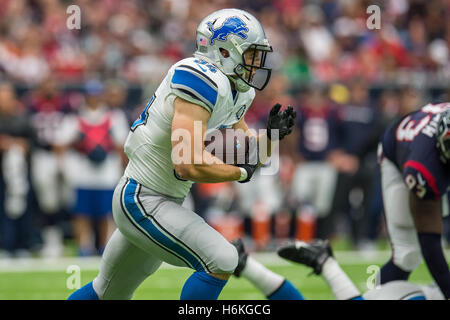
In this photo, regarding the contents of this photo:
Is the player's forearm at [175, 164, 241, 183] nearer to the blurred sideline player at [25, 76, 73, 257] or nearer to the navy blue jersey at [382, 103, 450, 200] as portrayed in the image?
the navy blue jersey at [382, 103, 450, 200]

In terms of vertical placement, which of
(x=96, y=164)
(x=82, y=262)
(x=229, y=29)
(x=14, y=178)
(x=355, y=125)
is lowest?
(x=82, y=262)

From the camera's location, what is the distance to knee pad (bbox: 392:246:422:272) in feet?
17.1

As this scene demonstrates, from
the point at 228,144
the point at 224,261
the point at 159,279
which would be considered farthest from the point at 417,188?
the point at 159,279

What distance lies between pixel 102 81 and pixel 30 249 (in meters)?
2.02

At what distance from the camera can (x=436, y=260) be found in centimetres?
482

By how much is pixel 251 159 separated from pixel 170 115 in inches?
19.0

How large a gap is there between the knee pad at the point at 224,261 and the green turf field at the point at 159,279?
2264 millimetres

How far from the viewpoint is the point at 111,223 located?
9273mm

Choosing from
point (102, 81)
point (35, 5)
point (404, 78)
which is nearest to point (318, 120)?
point (404, 78)

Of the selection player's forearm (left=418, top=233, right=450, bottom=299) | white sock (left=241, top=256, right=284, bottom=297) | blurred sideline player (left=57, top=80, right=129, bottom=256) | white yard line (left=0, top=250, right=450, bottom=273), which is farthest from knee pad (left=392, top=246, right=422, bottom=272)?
blurred sideline player (left=57, top=80, right=129, bottom=256)

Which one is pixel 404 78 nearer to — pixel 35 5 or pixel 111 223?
pixel 111 223

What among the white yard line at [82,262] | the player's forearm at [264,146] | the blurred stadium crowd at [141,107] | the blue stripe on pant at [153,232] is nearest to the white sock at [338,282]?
the player's forearm at [264,146]

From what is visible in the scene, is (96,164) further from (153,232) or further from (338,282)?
(153,232)

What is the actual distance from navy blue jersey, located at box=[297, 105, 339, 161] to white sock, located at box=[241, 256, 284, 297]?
445cm
